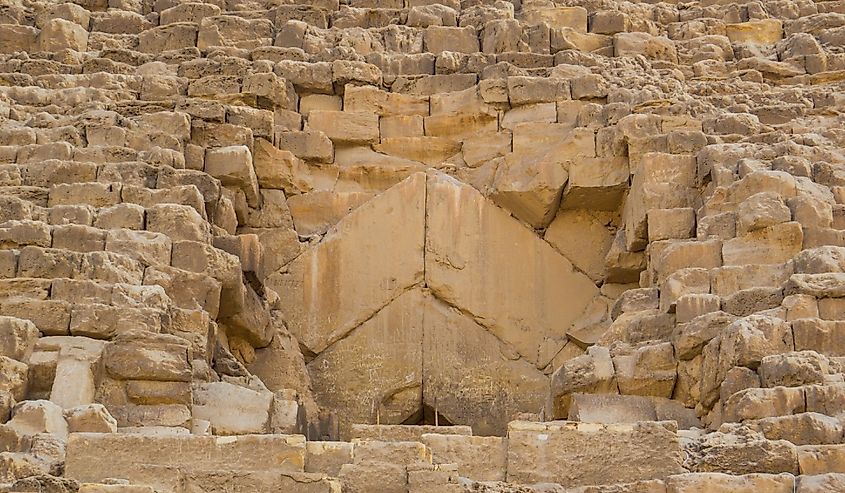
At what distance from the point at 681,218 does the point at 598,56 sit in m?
3.14

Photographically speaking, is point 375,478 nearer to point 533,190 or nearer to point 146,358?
point 146,358

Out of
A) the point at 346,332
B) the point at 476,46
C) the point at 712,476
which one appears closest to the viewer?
the point at 712,476

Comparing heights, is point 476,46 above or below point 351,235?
above

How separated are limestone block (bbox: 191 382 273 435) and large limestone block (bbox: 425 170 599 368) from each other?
9.15 feet

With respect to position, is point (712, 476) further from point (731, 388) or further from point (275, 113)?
point (275, 113)

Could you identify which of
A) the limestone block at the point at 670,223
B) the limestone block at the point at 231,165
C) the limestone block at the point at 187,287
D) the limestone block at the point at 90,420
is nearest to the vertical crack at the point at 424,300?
the limestone block at the point at 231,165

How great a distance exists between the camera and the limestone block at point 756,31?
1538 centimetres

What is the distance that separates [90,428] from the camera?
9180mm

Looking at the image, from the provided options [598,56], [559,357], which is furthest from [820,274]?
[598,56]

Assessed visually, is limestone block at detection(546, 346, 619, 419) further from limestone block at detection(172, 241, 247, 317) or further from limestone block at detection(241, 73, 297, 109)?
limestone block at detection(241, 73, 297, 109)

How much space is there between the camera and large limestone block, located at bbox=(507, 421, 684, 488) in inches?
338

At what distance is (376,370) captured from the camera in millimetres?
12664

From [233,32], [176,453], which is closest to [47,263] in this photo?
[176,453]

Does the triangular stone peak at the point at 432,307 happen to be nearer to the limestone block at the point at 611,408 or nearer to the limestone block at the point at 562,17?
the limestone block at the point at 611,408
